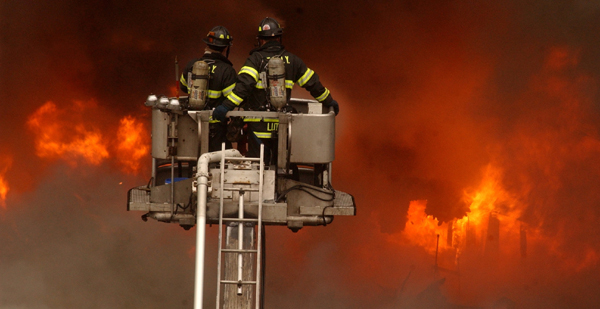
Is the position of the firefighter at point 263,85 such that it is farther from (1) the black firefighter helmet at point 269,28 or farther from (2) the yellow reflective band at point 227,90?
(2) the yellow reflective band at point 227,90

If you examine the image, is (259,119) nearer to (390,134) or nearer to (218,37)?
(218,37)

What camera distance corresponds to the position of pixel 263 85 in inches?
424

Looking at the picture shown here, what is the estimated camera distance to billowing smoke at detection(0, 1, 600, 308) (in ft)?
55.0

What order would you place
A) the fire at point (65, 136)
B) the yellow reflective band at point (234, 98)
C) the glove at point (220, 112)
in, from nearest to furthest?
the glove at point (220, 112)
the yellow reflective band at point (234, 98)
the fire at point (65, 136)

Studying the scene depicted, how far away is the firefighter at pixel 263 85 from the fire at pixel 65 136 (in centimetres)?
747

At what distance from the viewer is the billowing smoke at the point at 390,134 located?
55.0ft

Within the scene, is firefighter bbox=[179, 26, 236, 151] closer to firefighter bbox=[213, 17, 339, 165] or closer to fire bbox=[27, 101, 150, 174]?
firefighter bbox=[213, 17, 339, 165]

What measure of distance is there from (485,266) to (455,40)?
4.97 meters

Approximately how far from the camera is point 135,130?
17.9 meters

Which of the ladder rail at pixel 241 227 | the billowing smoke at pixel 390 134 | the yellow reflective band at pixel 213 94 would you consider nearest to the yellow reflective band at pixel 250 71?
the yellow reflective band at pixel 213 94

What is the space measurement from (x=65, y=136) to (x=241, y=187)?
29.2 ft

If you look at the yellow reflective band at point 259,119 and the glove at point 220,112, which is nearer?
the glove at point 220,112

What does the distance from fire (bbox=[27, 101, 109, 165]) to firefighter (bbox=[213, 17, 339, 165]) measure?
7473 millimetres

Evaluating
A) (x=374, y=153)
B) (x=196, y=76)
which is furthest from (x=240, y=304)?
(x=374, y=153)
